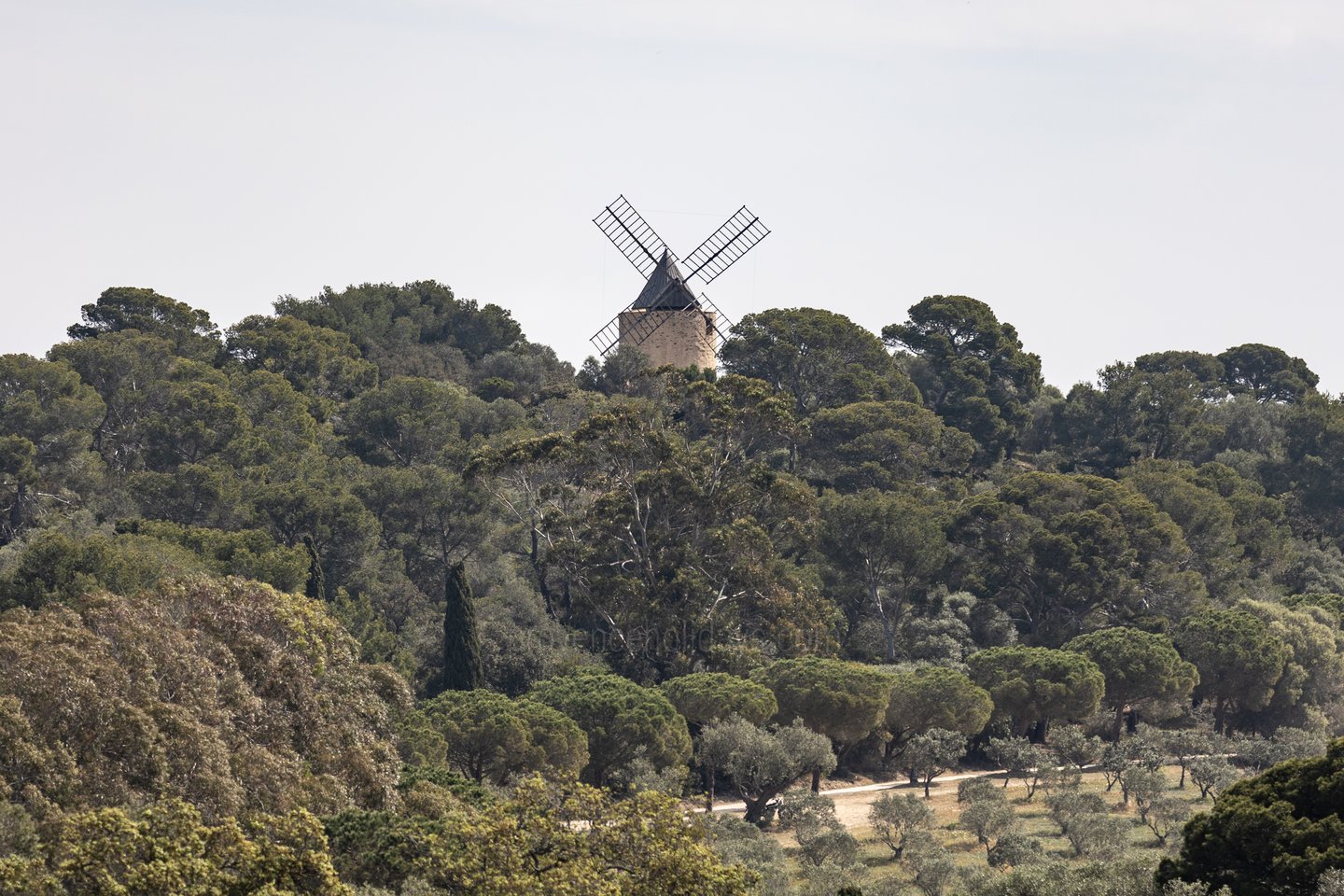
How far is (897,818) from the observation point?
52.7m

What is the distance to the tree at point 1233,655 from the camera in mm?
68938

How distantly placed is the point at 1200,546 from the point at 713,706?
97.5ft

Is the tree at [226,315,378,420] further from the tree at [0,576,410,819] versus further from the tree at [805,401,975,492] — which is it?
the tree at [0,576,410,819]

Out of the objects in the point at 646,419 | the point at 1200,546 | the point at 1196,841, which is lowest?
the point at 1196,841

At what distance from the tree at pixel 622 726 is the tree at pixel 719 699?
6.36 feet

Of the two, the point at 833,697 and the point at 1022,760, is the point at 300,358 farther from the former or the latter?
the point at 1022,760

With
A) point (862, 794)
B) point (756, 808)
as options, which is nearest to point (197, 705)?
point (756, 808)

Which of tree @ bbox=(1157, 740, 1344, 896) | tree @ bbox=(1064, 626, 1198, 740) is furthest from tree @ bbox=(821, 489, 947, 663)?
tree @ bbox=(1157, 740, 1344, 896)

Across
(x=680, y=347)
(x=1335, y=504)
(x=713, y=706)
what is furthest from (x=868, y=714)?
(x=1335, y=504)

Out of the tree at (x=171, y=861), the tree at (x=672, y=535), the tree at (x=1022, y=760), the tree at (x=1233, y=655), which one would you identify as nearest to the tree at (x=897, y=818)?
the tree at (x=1022, y=760)

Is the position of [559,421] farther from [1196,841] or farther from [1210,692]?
[1196,841]

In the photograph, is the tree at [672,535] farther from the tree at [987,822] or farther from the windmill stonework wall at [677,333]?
the windmill stonework wall at [677,333]

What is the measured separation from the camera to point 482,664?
62.3 m

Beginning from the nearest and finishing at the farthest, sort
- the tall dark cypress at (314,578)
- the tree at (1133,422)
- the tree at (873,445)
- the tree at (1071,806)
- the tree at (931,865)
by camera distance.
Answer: the tree at (931,865) → the tree at (1071,806) → the tall dark cypress at (314,578) → the tree at (873,445) → the tree at (1133,422)
